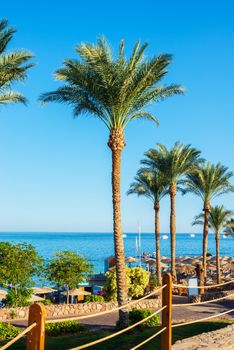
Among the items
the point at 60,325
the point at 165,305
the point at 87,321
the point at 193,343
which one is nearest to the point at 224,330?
the point at 193,343

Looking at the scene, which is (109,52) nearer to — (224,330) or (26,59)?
(26,59)

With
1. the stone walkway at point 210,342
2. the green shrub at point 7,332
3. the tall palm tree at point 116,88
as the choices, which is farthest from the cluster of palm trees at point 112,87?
the stone walkway at point 210,342

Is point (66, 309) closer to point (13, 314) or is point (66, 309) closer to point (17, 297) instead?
point (13, 314)

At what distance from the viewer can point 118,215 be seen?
796 inches

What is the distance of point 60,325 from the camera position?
18984mm

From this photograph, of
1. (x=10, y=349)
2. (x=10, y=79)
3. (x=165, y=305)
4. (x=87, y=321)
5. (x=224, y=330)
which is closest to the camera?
(x=165, y=305)

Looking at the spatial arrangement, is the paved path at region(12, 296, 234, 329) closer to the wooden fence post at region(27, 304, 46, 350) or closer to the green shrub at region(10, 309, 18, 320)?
the green shrub at region(10, 309, 18, 320)

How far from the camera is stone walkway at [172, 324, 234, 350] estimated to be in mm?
8276

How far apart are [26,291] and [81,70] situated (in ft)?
52.5

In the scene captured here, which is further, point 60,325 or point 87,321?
point 87,321

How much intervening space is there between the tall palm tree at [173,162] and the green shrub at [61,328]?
59.6 feet

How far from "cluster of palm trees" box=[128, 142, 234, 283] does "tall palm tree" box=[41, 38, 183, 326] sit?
1529 centimetres

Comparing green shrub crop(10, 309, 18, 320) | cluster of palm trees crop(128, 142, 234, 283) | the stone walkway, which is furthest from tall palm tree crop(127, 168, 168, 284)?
the stone walkway

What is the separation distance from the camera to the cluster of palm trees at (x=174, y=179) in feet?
118
